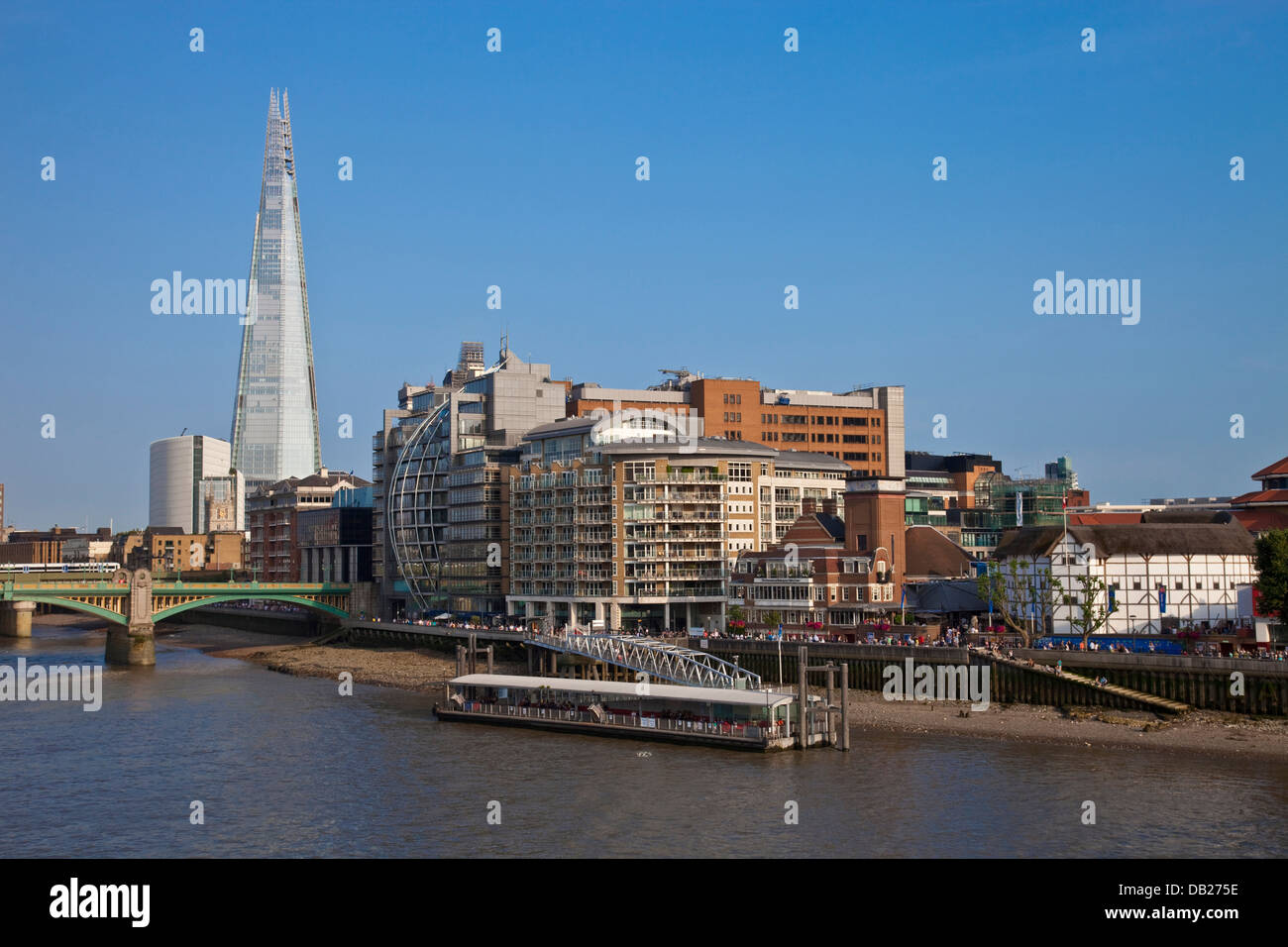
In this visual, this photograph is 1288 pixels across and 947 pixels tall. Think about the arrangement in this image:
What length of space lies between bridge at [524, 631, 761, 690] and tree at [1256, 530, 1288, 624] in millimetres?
31386

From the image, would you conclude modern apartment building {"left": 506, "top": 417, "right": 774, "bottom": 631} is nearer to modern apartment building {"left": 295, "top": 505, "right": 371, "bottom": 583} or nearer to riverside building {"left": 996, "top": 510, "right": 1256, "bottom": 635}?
riverside building {"left": 996, "top": 510, "right": 1256, "bottom": 635}

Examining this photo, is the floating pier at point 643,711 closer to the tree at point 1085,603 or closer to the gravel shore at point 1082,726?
the gravel shore at point 1082,726

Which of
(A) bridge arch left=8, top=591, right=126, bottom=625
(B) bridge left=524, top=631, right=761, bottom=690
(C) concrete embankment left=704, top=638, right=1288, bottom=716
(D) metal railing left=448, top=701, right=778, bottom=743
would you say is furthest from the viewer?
(A) bridge arch left=8, top=591, right=126, bottom=625

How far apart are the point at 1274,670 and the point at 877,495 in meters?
37.2

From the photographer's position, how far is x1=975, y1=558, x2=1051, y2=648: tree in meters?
87.6

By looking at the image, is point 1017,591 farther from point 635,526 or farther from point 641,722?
point 635,526

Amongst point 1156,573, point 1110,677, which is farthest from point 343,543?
point 1110,677

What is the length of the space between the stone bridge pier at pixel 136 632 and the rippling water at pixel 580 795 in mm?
43728

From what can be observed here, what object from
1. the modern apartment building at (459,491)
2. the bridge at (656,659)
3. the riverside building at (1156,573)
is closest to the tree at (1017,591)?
the riverside building at (1156,573)

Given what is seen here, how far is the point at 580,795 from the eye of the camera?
53906mm

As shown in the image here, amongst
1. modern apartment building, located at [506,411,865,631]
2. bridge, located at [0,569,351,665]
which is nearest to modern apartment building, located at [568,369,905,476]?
modern apartment building, located at [506,411,865,631]

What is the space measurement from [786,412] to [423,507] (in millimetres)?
54387
